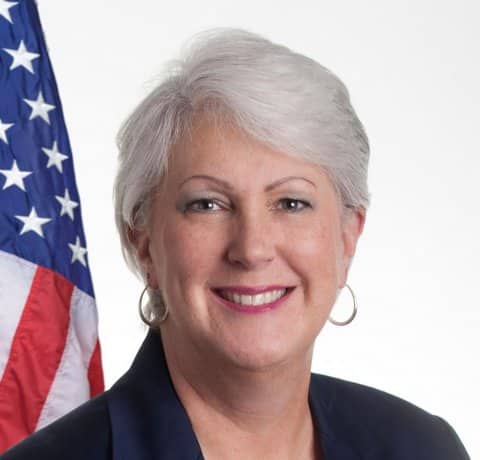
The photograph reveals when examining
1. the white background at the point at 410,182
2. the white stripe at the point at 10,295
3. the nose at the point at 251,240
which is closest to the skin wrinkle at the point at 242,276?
the nose at the point at 251,240

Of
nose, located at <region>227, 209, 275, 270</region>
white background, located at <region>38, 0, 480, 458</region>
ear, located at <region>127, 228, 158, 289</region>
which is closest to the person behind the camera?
nose, located at <region>227, 209, 275, 270</region>

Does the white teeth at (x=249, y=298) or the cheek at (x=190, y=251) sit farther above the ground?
the cheek at (x=190, y=251)

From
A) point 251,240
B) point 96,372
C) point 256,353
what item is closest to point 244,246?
point 251,240

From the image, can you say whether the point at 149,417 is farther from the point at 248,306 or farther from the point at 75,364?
the point at 75,364

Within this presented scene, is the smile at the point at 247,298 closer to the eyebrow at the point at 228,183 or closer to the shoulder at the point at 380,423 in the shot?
the eyebrow at the point at 228,183

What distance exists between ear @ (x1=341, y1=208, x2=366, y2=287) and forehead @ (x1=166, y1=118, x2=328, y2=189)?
0.22 metres

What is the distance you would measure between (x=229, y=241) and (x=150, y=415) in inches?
18.0

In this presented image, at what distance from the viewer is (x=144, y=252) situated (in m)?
2.57

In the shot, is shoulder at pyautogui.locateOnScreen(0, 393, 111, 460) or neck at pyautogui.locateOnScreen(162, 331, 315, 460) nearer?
shoulder at pyautogui.locateOnScreen(0, 393, 111, 460)

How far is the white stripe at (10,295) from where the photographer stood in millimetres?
3096

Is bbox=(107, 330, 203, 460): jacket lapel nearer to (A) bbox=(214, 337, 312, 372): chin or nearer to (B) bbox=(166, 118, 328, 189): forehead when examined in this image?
(A) bbox=(214, 337, 312, 372): chin

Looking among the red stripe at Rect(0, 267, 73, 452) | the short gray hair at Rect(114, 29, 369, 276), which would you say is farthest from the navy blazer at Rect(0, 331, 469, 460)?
the red stripe at Rect(0, 267, 73, 452)

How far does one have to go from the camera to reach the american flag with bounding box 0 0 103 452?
10.2 feet

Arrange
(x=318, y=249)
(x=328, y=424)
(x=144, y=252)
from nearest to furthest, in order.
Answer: (x=318, y=249)
(x=144, y=252)
(x=328, y=424)
